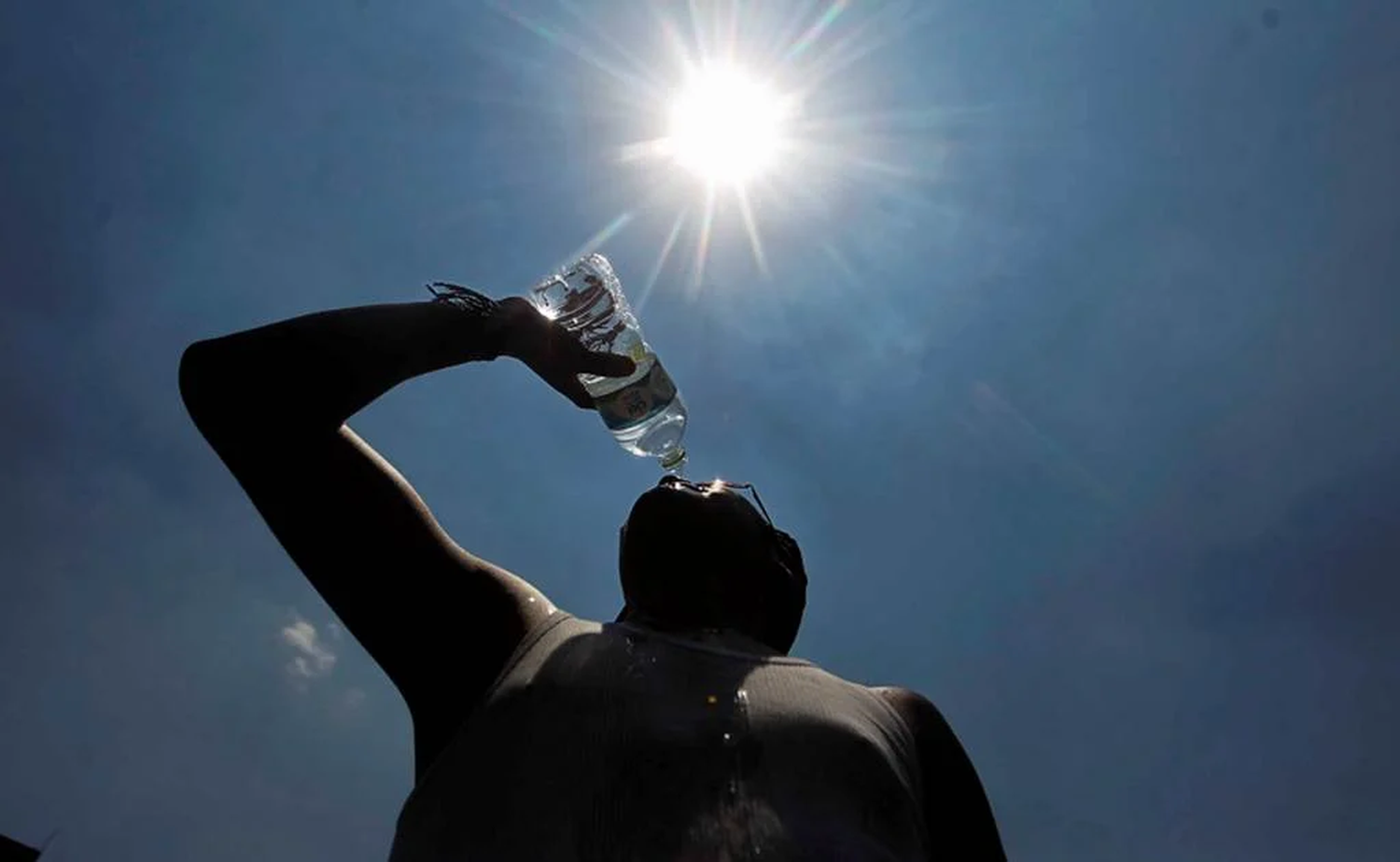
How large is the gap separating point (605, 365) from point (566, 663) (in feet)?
4.60

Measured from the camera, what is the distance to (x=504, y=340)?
2.72 meters

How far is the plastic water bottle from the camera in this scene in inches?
189

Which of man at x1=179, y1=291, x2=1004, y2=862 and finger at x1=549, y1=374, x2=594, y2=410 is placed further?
finger at x1=549, y1=374, x2=594, y2=410

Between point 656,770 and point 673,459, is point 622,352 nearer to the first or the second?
point 673,459

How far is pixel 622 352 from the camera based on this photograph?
5.09 metres

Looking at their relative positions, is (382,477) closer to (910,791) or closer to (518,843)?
(518,843)

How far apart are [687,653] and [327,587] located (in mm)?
1010

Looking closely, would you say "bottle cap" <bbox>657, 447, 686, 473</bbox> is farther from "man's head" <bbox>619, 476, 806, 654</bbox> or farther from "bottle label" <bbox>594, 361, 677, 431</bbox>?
"man's head" <bbox>619, 476, 806, 654</bbox>

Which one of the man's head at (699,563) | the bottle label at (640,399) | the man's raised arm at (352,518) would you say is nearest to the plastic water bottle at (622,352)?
the bottle label at (640,399)

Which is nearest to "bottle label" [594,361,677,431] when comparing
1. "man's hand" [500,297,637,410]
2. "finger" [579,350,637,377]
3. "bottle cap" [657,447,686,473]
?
"bottle cap" [657,447,686,473]

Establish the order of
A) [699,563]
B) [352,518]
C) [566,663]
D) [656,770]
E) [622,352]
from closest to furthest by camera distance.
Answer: [656,770], [566,663], [352,518], [699,563], [622,352]

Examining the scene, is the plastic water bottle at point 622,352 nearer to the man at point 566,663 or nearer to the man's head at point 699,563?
the man at point 566,663

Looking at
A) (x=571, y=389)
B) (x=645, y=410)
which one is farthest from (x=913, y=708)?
(x=645, y=410)

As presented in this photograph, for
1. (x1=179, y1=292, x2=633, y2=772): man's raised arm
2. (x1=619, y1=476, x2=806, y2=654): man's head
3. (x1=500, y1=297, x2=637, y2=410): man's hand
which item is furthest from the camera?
(x1=500, y1=297, x2=637, y2=410): man's hand
